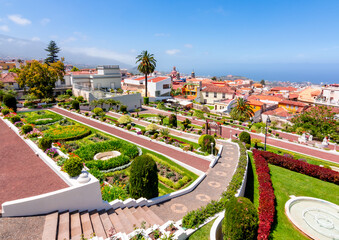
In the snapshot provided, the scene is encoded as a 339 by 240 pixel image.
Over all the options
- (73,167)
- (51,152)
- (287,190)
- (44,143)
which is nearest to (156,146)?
(51,152)

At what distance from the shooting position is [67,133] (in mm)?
26078

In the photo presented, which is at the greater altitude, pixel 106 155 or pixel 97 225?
pixel 97 225

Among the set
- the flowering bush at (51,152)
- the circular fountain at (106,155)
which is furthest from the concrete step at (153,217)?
the circular fountain at (106,155)

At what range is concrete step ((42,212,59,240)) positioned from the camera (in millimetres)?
7706

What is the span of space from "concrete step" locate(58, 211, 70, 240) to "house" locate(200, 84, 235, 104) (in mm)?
68792

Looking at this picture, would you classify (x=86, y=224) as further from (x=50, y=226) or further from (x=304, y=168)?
(x=304, y=168)

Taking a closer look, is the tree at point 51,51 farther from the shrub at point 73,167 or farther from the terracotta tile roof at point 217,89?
the shrub at point 73,167

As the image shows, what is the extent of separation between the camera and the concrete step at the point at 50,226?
7706mm

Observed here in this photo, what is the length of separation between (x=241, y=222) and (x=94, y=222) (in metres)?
6.97

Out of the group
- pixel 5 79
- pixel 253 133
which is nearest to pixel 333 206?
pixel 253 133

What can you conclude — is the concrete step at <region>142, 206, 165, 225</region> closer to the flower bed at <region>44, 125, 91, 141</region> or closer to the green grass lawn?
the green grass lawn

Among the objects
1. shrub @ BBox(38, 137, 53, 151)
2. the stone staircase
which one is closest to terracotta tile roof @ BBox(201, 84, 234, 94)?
shrub @ BBox(38, 137, 53, 151)

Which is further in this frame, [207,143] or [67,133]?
[67,133]

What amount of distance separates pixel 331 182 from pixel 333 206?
5312 millimetres
